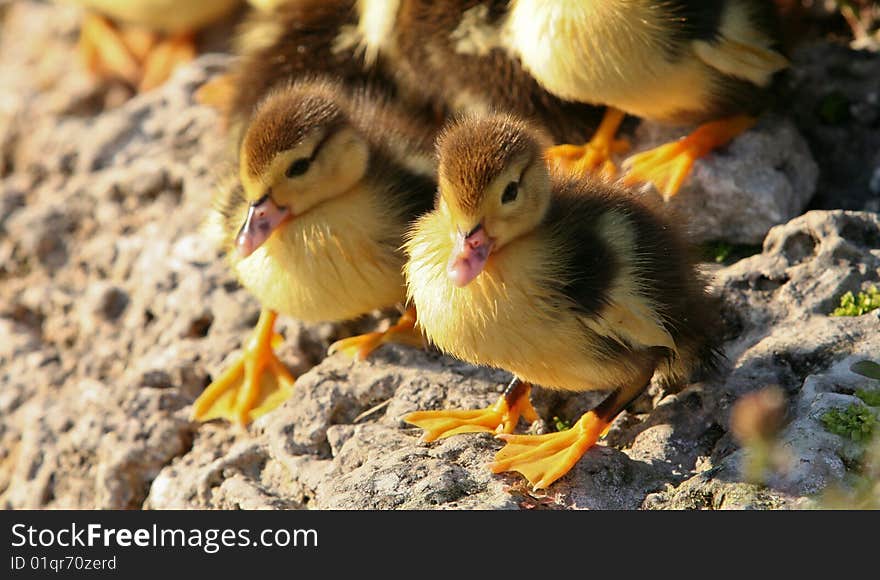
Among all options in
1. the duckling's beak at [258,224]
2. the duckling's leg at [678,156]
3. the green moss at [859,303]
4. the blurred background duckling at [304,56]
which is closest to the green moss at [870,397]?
the green moss at [859,303]

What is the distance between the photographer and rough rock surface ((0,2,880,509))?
318 cm

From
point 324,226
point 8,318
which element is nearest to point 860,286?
point 324,226

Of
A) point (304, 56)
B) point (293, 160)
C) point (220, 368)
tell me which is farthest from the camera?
point (304, 56)

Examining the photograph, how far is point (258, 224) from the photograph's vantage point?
3.64 metres

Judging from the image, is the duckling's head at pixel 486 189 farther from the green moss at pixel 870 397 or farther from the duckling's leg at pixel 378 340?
the green moss at pixel 870 397

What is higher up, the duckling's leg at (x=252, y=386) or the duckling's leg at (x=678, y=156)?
the duckling's leg at (x=678, y=156)

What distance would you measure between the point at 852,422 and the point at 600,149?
61.1 inches

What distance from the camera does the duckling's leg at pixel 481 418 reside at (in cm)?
344

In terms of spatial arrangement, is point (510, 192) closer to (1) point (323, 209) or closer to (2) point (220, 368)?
(1) point (323, 209)

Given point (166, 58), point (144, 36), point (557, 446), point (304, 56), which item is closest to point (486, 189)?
point (557, 446)

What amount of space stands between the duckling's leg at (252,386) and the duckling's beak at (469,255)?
41.5 inches

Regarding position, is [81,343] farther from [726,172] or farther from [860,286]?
[860,286]

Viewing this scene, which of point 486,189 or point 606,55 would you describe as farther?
point 606,55
